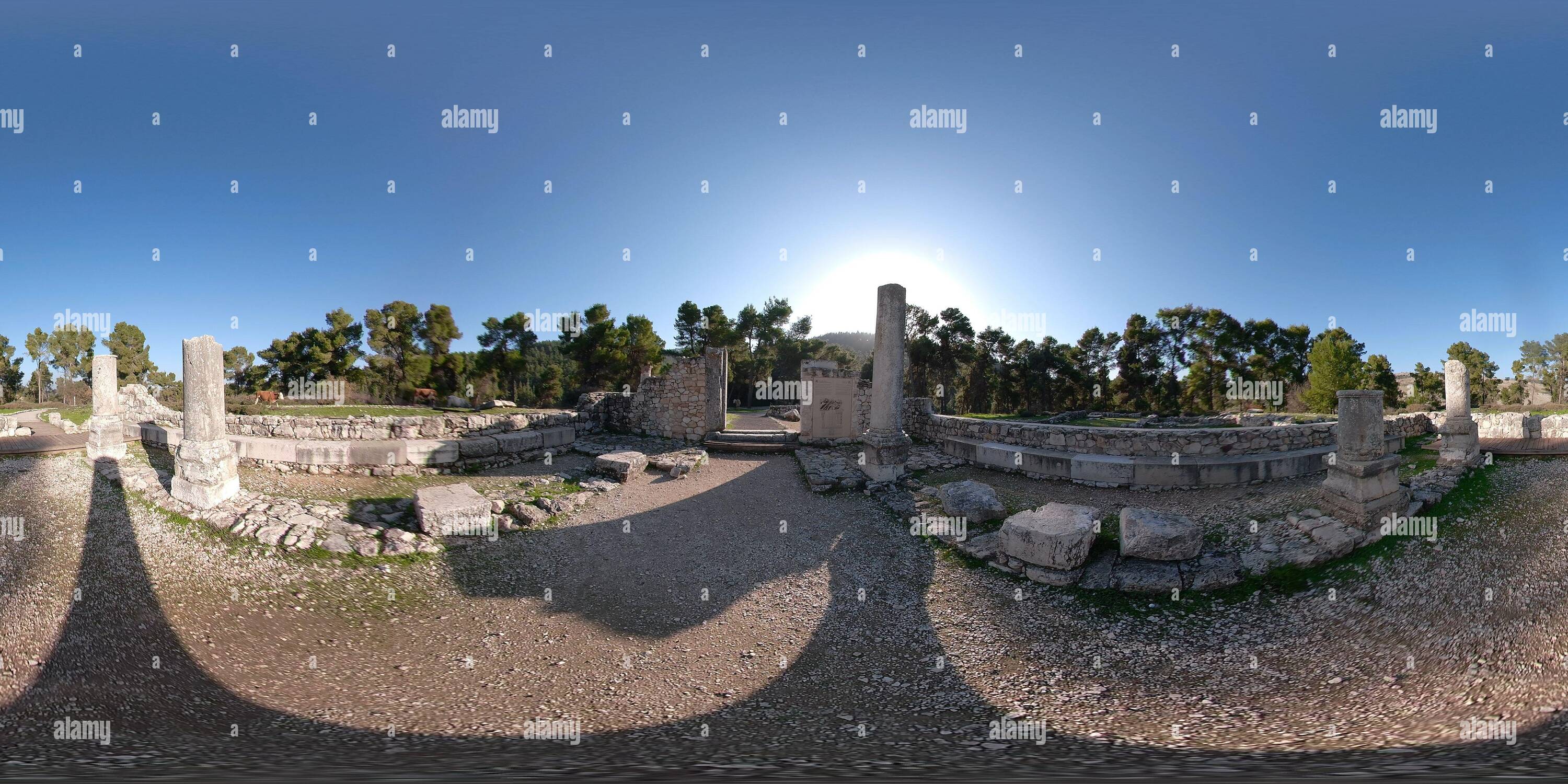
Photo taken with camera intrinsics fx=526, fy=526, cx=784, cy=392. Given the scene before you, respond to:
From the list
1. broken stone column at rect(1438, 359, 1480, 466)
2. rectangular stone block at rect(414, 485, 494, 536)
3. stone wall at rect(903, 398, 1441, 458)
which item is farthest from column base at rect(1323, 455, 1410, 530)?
rectangular stone block at rect(414, 485, 494, 536)

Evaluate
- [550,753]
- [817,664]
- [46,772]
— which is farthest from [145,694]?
[817,664]

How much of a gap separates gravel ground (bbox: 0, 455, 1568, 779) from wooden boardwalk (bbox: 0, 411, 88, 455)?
657cm

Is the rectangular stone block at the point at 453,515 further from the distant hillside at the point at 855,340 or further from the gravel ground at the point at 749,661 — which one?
the distant hillside at the point at 855,340

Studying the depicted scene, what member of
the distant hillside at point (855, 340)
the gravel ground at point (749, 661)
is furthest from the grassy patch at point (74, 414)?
the distant hillside at point (855, 340)

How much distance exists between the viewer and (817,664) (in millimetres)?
5227

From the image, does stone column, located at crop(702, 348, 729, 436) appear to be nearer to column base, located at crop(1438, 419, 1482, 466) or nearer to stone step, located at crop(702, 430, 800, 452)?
stone step, located at crop(702, 430, 800, 452)

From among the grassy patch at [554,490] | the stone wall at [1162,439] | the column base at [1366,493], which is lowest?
the grassy patch at [554,490]

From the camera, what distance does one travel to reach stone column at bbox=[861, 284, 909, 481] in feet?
37.3

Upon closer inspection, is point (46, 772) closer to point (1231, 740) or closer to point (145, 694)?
point (145, 694)

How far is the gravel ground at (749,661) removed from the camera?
3.71 meters

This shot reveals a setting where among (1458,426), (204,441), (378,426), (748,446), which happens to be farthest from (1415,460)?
(378,426)

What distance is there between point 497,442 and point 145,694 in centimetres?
869

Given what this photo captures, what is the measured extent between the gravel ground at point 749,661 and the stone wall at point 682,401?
8.30 m

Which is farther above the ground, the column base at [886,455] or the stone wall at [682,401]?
the stone wall at [682,401]
